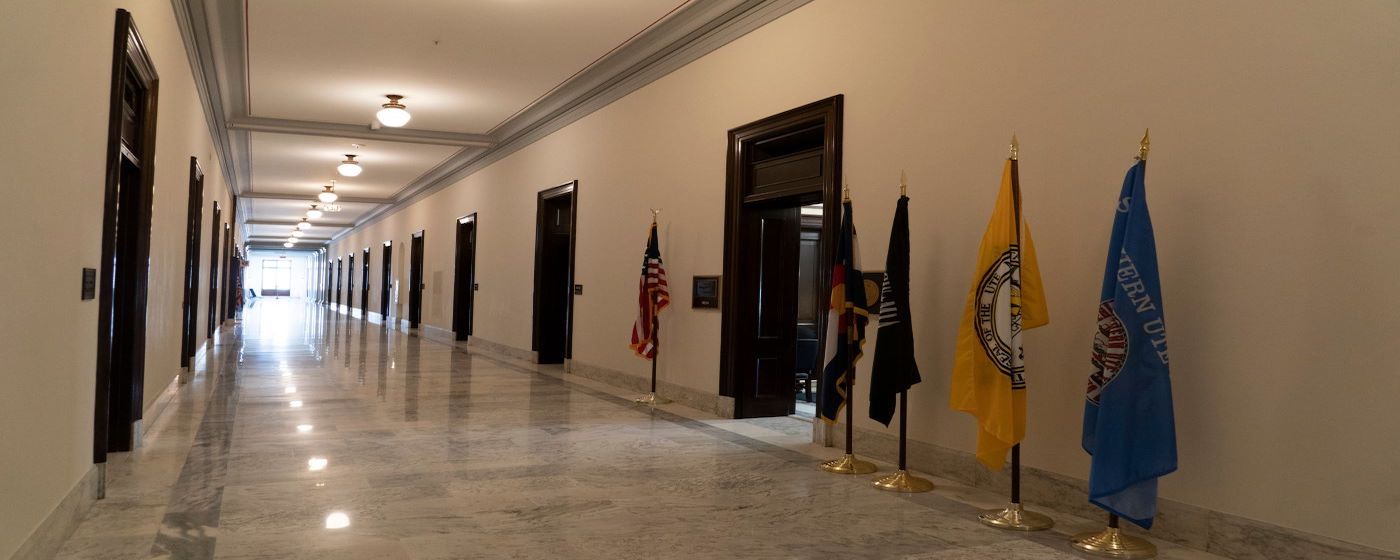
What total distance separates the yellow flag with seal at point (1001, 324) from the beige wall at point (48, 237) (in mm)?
3865

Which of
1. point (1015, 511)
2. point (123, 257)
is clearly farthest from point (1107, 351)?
point (123, 257)

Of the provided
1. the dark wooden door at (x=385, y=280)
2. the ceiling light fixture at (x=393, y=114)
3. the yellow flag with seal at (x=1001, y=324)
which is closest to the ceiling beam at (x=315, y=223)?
the dark wooden door at (x=385, y=280)

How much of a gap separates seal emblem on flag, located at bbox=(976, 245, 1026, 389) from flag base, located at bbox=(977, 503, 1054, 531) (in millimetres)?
607

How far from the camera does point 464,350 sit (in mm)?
14570

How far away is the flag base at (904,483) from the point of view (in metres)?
4.93

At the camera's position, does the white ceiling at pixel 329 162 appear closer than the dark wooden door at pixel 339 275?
Yes

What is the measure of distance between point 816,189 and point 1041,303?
268cm

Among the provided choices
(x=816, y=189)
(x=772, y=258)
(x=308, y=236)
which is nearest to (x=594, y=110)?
(x=772, y=258)

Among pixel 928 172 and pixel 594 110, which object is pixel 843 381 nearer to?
pixel 928 172

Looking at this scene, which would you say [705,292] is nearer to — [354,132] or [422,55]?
[422,55]

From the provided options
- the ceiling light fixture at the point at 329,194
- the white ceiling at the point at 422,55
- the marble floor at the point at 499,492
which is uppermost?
the white ceiling at the point at 422,55

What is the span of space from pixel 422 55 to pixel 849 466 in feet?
21.2

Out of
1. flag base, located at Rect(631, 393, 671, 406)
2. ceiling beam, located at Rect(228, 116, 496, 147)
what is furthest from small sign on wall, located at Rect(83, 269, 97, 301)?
ceiling beam, located at Rect(228, 116, 496, 147)

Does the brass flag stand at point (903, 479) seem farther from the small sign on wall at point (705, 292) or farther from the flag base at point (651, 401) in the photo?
the flag base at point (651, 401)
